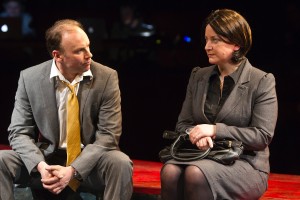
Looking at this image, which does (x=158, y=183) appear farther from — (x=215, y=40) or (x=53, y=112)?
(x=215, y=40)

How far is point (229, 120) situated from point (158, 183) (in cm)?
67

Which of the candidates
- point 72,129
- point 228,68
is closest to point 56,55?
point 72,129

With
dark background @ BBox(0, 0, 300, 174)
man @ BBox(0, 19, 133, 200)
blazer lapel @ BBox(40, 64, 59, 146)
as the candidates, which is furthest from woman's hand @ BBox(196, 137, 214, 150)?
dark background @ BBox(0, 0, 300, 174)

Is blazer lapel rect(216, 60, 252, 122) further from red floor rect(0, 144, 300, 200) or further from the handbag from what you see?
red floor rect(0, 144, 300, 200)

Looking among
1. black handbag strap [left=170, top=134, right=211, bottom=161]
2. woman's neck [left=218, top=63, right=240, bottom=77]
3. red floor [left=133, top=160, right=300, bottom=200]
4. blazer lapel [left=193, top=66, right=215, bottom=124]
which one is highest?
woman's neck [left=218, top=63, right=240, bottom=77]

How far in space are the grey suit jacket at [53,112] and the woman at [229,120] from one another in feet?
1.25

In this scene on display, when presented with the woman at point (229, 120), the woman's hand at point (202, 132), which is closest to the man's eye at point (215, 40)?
the woman at point (229, 120)

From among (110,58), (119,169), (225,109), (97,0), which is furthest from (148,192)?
(97,0)

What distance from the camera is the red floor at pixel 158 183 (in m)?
3.94

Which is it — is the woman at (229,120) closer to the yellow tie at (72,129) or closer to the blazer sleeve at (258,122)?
the blazer sleeve at (258,122)

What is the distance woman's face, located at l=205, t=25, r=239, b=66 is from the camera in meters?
3.63

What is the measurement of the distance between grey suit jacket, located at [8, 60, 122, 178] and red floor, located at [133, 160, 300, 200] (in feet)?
1.15

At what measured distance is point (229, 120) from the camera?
3652 millimetres

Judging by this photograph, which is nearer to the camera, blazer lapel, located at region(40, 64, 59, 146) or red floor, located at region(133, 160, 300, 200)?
blazer lapel, located at region(40, 64, 59, 146)
